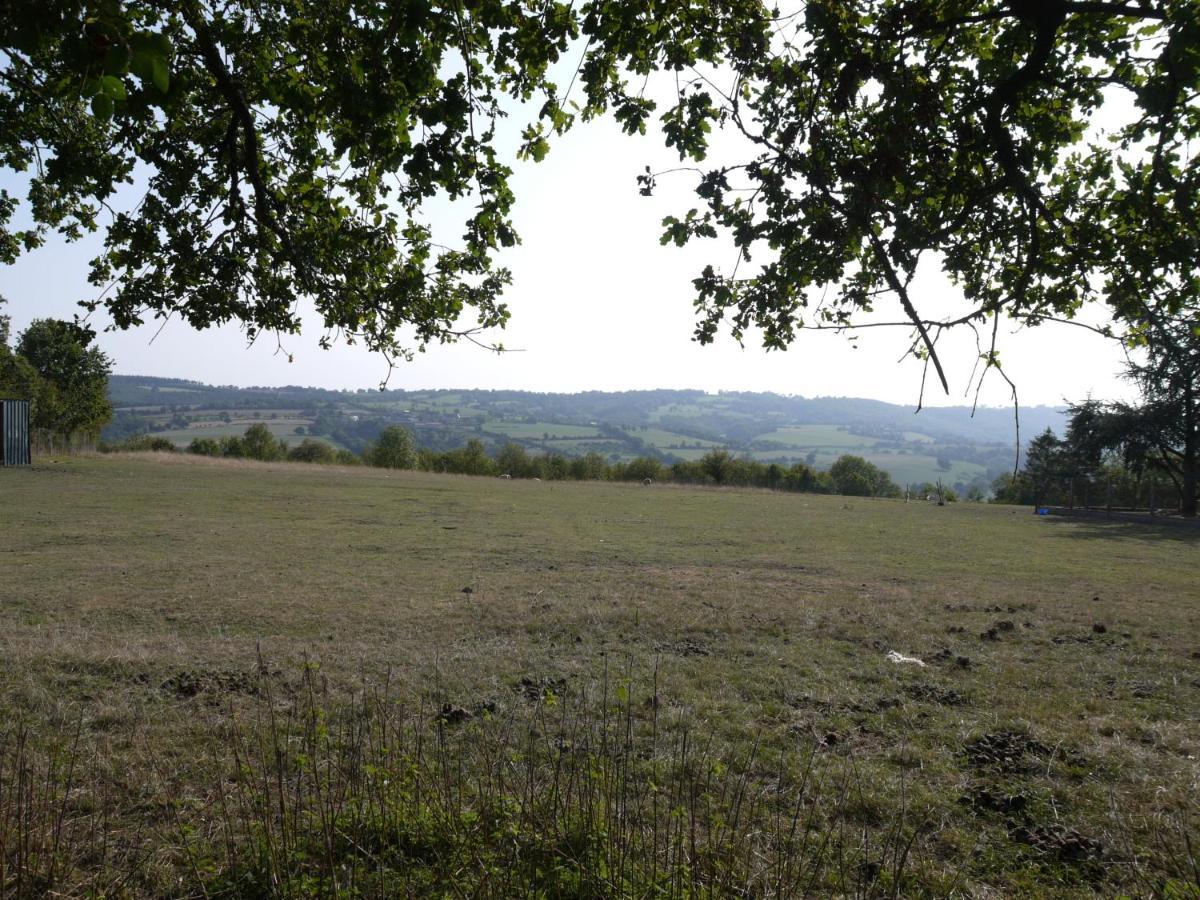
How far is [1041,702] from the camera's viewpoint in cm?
625

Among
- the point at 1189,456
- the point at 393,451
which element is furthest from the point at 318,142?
the point at 393,451

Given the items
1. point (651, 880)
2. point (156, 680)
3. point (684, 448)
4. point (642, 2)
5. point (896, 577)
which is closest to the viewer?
point (651, 880)

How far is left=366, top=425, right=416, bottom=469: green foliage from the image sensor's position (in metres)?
89.9

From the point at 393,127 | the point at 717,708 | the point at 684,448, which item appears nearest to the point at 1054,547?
the point at 717,708

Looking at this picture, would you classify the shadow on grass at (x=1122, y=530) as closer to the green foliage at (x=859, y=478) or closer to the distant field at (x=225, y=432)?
the green foliage at (x=859, y=478)

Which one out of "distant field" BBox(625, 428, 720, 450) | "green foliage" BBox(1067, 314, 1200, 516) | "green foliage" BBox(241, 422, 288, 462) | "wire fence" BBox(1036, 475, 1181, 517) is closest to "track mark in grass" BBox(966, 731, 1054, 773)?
"green foliage" BBox(1067, 314, 1200, 516)

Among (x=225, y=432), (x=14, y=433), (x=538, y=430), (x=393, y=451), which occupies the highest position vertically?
(x=538, y=430)

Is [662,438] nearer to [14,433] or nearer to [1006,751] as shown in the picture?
[14,433]

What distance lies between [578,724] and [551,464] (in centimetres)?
7810

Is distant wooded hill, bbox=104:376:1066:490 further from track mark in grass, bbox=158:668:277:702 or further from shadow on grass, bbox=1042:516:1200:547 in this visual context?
track mark in grass, bbox=158:668:277:702

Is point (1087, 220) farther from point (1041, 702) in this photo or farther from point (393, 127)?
point (393, 127)

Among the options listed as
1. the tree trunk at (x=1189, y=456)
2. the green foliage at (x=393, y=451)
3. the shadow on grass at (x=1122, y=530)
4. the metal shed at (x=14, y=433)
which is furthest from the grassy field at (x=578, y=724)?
the green foliage at (x=393, y=451)

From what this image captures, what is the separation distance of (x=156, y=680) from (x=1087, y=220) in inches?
353

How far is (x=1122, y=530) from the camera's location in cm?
2936
